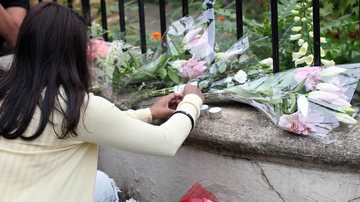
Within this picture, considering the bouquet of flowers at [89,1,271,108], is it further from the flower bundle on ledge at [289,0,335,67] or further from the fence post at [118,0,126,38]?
the fence post at [118,0,126,38]

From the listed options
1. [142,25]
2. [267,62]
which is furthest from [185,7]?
Answer: [267,62]

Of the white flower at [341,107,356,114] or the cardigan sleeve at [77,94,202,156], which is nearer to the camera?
the cardigan sleeve at [77,94,202,156]

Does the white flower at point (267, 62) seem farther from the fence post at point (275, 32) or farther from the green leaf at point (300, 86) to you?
the green leaf at point (300, 86)

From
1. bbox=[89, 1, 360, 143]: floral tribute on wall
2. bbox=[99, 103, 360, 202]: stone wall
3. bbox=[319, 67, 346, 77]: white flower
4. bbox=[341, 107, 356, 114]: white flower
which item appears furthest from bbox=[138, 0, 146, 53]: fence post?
bbox=[341, 107, 356, 114]: white flower

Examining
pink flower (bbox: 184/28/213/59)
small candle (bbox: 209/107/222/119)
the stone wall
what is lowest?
the stone wall

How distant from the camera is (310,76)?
2506mm

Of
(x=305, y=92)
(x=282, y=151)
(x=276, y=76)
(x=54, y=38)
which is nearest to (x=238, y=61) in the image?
(x=276, y=76)

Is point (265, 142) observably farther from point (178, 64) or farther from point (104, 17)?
point (104, 17)

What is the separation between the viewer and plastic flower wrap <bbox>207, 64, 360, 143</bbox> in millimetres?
2365

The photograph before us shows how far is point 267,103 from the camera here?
254 centimetres

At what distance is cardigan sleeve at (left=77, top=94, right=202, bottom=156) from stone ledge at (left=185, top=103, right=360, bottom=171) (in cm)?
18

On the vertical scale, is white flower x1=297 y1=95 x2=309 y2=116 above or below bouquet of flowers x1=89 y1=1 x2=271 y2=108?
below

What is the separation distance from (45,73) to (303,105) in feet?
2.84

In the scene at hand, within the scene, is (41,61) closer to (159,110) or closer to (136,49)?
(159,110)
